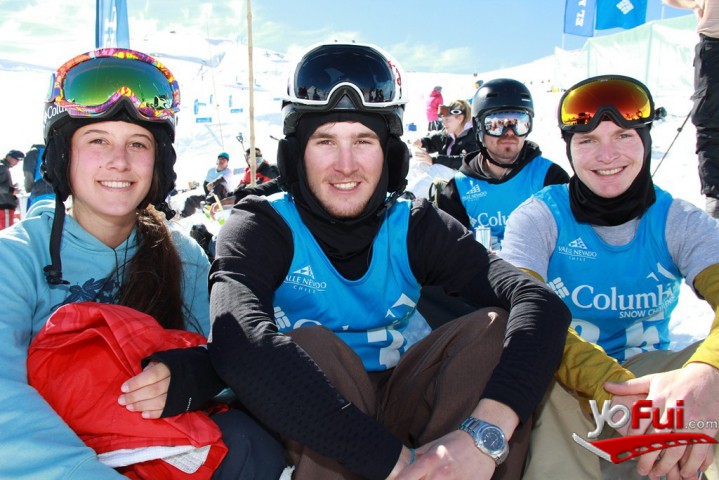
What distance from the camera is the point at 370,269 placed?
2346mm

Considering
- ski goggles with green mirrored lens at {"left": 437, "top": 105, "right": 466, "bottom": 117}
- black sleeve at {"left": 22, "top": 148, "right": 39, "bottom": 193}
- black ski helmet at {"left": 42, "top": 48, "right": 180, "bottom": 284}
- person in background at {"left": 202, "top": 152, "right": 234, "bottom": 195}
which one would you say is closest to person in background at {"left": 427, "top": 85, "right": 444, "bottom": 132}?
person in background at {"left": 202, "top": 152, "right": 234, "bottom": 195}

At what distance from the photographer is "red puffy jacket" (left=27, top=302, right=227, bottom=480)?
159cm

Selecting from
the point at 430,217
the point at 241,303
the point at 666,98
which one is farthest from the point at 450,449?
the point at 666,98

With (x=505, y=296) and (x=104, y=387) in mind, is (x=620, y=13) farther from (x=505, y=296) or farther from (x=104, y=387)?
(x=104, y=387)

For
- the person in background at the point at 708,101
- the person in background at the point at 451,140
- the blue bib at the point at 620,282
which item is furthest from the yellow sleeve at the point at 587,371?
the person in background at the point at 451,140

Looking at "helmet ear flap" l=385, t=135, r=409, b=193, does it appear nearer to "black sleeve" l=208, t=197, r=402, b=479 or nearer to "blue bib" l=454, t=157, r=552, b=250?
"black sleeve" l=208, t=197, r=402, b=479

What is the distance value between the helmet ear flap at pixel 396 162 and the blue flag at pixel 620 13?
23.7 m

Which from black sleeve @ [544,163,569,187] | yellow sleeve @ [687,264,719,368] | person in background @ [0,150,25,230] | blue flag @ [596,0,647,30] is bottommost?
person in background @ [0,150,25,230]

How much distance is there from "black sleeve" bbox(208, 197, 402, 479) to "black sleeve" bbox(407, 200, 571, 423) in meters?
0.46

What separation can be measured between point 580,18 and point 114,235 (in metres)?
30.7

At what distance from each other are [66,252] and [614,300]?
247 cm

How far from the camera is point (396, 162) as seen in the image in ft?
8.64

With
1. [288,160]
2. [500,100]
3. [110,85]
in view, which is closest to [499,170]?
[500,100]

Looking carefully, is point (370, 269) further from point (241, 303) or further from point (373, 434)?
point (373, 434)
